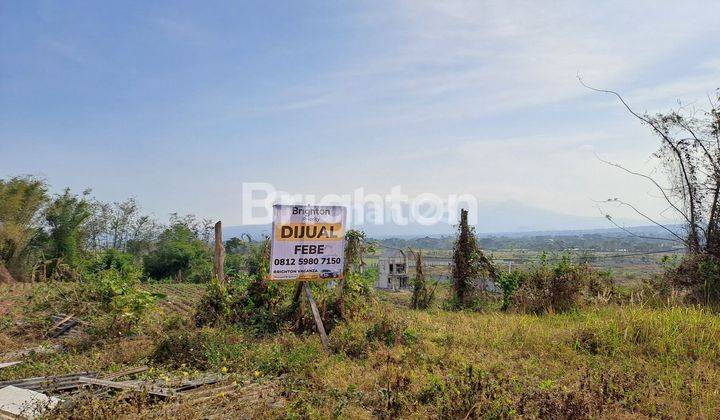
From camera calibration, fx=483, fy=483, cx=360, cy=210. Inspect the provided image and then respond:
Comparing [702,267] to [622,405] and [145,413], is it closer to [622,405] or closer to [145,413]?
[622,405]

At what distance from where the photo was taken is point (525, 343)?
698cm

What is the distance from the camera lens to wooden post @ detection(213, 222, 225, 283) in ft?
31.6

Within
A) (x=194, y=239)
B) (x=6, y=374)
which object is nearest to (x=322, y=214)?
(x=6, y=374)

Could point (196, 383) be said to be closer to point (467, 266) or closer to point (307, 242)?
point (307, 242)

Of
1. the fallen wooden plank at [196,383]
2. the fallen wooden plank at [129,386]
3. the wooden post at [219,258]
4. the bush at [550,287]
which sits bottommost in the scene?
the fallen wooden plank at [196,383]

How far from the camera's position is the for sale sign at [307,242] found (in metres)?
7.68

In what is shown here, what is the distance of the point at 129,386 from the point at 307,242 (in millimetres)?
3546

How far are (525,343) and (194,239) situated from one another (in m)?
30.5

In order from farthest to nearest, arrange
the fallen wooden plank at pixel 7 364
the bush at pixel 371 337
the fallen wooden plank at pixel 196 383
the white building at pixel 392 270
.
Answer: the white building at pixel 392 270
the bush at pixel 371 337
the fallen wooden plank at pixel 7 364
the fallen wooden plank at pixel 196 383

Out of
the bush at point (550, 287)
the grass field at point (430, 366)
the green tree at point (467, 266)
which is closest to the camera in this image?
the grass field at point (430, 366)

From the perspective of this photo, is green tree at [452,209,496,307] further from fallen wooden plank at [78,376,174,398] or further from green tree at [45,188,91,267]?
green tree at [45,188,91,267]

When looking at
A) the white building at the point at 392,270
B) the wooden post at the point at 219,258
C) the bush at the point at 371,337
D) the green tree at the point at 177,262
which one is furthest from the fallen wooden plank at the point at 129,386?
the white building at the point at 392,270

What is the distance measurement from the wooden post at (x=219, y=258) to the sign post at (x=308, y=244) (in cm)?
237

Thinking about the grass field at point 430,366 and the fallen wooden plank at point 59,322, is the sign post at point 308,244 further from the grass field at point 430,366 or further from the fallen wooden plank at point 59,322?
the fallen wooden plank at point 59,322
